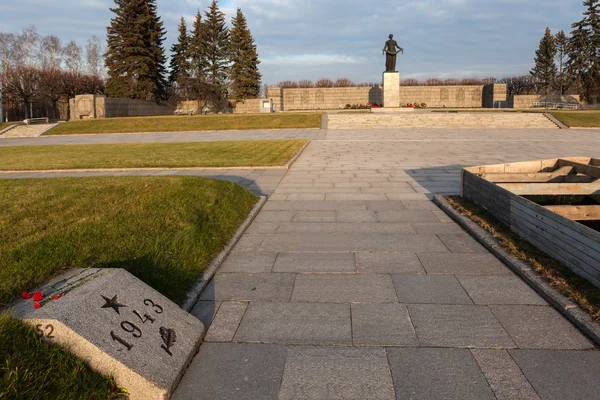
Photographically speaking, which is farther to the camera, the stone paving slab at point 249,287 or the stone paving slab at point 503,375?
the stone paving slab at point 249,287

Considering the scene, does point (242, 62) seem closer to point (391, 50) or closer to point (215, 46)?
point (215, 46)

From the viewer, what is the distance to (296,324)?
3568 mm

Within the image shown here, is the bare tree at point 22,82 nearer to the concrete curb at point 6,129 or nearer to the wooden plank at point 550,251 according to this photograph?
the concrete curb at point 6,129

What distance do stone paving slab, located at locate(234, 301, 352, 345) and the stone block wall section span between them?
62125 millimetres

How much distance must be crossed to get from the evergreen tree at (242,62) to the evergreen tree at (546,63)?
4614 cm

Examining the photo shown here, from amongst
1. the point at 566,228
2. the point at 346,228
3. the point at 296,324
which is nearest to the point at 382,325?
the point at 296,324

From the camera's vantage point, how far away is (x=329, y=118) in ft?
116

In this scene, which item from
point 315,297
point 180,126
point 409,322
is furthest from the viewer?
point 180,126

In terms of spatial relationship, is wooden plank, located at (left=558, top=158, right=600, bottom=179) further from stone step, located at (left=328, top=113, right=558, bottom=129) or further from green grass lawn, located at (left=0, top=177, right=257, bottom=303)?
stone step, located at (left=328, top=113, right=558, bottom=129)

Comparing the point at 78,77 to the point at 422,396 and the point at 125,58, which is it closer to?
the point at 125,58

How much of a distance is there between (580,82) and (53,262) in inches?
2719

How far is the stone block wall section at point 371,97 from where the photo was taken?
6394 cm

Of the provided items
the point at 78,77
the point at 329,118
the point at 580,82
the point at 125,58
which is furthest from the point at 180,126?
the point at 580,82

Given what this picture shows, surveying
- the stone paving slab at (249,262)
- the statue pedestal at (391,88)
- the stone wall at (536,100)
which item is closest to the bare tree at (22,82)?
the statue pedestal at (391,88)
